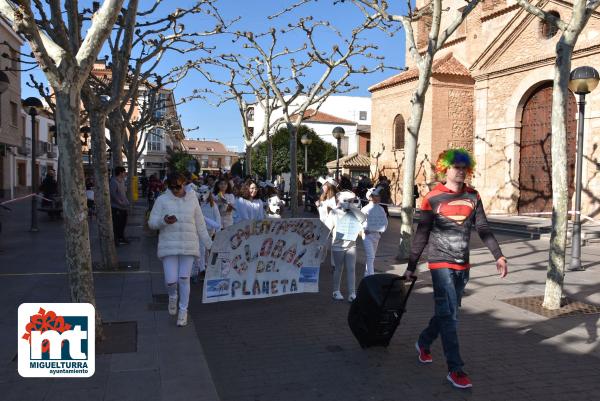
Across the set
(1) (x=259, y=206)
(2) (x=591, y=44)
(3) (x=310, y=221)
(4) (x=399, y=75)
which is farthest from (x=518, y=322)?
(4) (x=399, y=75)

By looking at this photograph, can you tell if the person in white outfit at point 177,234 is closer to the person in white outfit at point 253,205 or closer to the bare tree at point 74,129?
the bare tree at point 74,129

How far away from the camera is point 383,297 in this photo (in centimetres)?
475

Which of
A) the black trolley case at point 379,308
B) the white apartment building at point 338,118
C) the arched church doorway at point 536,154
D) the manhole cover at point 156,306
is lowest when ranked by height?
the manhole cover at point 156,306

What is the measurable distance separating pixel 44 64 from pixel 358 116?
252ft

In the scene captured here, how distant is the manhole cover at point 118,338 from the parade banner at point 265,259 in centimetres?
102

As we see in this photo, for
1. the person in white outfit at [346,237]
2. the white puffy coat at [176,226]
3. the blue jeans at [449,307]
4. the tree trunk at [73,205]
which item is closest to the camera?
the blue jeans at [449,307]

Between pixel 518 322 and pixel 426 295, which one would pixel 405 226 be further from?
pixel 518 322

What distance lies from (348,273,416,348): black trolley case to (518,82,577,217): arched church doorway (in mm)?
15968

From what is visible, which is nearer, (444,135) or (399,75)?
(444,135)

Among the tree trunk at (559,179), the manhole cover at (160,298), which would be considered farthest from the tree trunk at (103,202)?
the tree trunk at (559,179)

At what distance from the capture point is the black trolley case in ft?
15.5

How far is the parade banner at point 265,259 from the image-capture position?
6.34 m

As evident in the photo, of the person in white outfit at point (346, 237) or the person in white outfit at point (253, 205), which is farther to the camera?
the person in white outfit at point (253, 205)

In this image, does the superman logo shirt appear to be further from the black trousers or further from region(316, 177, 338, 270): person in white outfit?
the black trousers
